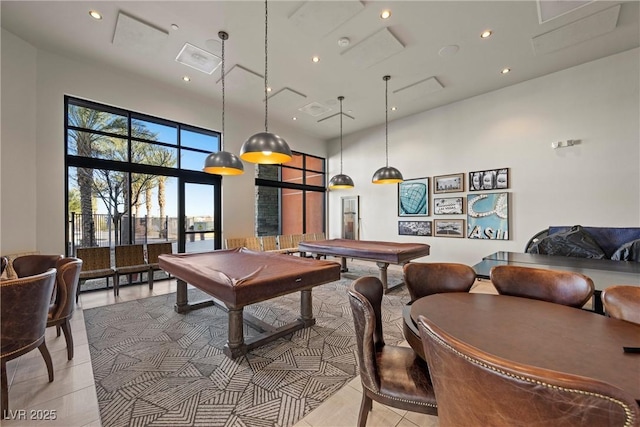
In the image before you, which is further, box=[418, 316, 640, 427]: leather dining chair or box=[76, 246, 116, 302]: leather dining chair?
box=[76, 246, 116, 302]: leather dining chair

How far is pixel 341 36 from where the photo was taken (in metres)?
3.94

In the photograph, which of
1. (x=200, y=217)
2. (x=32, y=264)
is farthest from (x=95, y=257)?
(x=200, y=217)

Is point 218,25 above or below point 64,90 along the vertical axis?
above

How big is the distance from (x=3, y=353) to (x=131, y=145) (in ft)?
14.6

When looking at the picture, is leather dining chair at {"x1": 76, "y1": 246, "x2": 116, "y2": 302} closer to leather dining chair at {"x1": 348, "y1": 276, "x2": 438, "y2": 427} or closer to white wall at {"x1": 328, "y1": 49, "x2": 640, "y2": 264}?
leather dining chair at {"x1": 348, "y1": 276, "x2": 438, "y2": 427}

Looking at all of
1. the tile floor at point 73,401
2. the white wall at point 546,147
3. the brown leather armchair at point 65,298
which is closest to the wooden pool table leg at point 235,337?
the tile floor at point 73,401

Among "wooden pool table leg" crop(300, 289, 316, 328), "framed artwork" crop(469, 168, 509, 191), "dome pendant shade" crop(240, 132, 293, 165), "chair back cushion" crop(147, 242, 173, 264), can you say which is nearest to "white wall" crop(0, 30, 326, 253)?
"chair back cushion" crop(147, 242, 173, 264)

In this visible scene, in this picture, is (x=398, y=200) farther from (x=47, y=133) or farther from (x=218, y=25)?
(x=47, y=133)

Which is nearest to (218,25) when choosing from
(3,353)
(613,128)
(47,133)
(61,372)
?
(47,133)

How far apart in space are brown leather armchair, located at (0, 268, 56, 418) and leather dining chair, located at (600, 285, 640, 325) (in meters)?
3.95

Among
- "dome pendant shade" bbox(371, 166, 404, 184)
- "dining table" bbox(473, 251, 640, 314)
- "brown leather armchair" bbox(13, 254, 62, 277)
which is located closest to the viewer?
"dining table" bbox(473, 251, 640, 314)

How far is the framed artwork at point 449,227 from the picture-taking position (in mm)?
6262

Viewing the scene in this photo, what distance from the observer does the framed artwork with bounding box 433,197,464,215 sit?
20.6ft

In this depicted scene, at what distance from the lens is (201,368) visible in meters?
2.46
